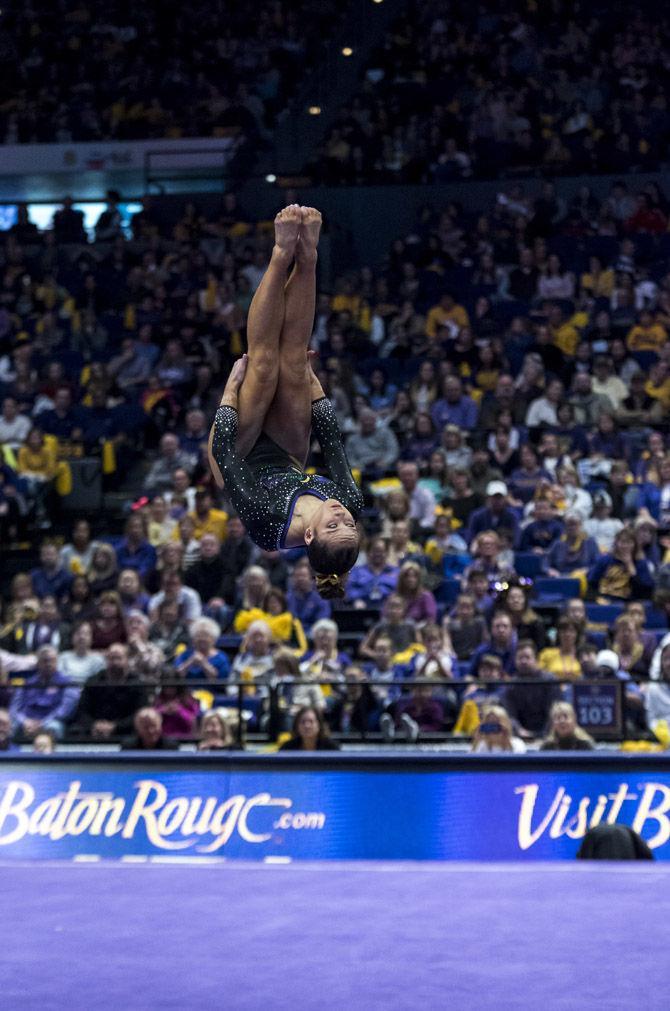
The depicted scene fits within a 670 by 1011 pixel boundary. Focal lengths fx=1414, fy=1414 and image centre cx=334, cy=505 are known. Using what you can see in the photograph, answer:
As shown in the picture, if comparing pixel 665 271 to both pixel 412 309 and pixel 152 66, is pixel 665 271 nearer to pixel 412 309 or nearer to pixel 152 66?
pixel 412 309

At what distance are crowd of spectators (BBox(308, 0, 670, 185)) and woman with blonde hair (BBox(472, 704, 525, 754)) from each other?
9.02m

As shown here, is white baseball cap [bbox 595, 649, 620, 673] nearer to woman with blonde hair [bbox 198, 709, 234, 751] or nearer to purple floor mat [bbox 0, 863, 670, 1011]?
woman with blonde hair [bbox 198, 709, 234, 751]

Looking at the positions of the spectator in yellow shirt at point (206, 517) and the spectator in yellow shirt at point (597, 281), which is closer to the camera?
the spectator in yellow shirt at point (206, 517)

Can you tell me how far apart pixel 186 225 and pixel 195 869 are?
11.6 metres

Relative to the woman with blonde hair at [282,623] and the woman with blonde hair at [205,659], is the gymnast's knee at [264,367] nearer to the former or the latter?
the woman with blonde hair at [205,659]

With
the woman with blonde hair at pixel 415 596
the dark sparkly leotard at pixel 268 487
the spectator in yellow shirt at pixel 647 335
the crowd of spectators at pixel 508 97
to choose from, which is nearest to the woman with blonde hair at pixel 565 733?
the woman with blonde hair at pixel 415 596

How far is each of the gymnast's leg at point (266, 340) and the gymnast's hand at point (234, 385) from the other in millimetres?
22

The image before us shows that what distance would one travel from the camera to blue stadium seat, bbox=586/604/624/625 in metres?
9.96

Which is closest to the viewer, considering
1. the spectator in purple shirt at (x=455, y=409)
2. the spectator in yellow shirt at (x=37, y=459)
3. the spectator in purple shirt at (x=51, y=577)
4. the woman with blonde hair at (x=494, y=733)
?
the woman with blonde hair at (x=494, y=733)

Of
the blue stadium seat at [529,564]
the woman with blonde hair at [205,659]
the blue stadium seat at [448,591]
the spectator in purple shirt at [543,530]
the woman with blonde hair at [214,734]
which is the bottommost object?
the woman with blonde hair at [214,734]

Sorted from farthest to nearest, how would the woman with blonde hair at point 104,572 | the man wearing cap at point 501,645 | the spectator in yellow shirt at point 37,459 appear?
the spectator in yellow shirt at point 37,459 → the woman with blonde hair at point 104,572 → the man wearing cap at point 501,645

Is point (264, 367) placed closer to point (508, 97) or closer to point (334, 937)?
point (334, 937)

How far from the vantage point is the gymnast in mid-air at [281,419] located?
17.0 feet

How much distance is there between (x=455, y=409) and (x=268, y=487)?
7.12 meters
